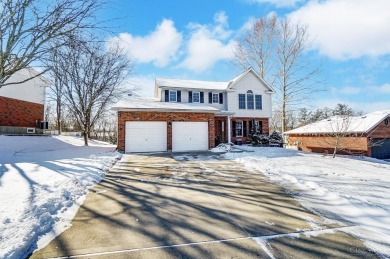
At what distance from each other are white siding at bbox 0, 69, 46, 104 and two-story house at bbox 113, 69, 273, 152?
30.8 feet

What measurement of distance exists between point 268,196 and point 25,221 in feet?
16.5

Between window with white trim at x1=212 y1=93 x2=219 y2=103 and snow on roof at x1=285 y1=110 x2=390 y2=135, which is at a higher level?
window with white trim at x1=212 y1=93 x2=219 y2=103

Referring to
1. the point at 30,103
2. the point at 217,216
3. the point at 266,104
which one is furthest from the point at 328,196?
the point at 30,103

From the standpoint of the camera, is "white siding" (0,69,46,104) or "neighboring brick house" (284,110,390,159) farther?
"neighboring brick house" (284,110,390,159)

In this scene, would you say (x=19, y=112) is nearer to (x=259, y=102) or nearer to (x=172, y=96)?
(x=172, y=96)

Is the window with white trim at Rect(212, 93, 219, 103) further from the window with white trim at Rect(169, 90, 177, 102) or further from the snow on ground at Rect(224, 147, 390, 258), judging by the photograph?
the snow on ground at Rect(224, 147, 390, 258)

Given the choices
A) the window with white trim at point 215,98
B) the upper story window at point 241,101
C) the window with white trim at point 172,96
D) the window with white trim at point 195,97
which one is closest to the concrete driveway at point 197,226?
the window with white trim at point 172,96

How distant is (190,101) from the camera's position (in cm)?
1931

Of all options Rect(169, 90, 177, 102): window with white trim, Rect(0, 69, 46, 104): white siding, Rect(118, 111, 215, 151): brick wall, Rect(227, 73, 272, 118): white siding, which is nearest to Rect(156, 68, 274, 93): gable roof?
Rect(227, 73, 272, 118): white siding

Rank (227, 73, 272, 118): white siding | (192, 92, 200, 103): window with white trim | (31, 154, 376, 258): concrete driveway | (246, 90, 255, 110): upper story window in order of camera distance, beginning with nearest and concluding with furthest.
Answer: (31, 154, 376, 258): concrete driveway
(192, 92, 200, 103): window with white trim
(227, 73, 272, 118): white siding
(246, 90, 255, 110): upper story window

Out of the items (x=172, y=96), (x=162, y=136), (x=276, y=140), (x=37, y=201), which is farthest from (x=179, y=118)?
(x=37, y=201)

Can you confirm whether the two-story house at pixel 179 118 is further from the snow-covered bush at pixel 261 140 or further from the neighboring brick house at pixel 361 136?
the neighboring brick house at pixel 361 136

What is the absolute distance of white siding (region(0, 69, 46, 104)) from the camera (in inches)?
714

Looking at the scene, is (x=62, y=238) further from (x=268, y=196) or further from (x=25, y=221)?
(x=268, y=196)
